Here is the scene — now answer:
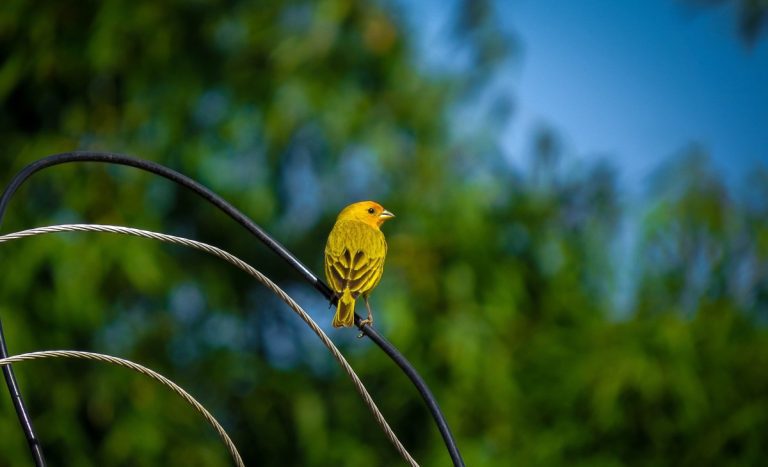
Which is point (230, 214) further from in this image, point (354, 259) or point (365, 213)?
point (365, 213)

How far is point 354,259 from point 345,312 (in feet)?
0.83

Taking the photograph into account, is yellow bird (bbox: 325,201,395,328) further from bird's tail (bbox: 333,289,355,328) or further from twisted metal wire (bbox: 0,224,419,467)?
twisted metal wire (bbox: 0,224,419,467)

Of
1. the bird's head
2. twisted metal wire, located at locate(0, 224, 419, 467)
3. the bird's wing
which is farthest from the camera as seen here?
the bird's head

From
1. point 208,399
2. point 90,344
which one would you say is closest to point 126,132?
point 90,344

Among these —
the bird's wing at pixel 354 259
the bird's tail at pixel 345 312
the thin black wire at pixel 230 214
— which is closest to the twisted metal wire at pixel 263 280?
the thin black wire at pixel 230 214

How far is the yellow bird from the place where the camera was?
118 inches

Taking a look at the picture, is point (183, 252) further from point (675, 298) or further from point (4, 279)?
point (675, 298)

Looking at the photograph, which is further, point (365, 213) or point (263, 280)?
point (365, 213)

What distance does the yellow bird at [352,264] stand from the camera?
3.01m

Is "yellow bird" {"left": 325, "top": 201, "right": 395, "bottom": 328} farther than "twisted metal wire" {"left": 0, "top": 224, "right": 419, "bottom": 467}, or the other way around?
"yellow bird" {"left": 325, "top": 201, "right": 395, "bottom": 328}

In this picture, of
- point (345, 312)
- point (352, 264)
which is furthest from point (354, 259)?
point (345, 312)

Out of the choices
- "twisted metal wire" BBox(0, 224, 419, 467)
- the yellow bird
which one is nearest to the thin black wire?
"twisted metal wire" BBox(0, 224, 419, 467)

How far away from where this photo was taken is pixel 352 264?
316cm

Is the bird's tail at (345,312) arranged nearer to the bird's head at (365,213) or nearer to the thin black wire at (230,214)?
the thin black wire at (230,214)
